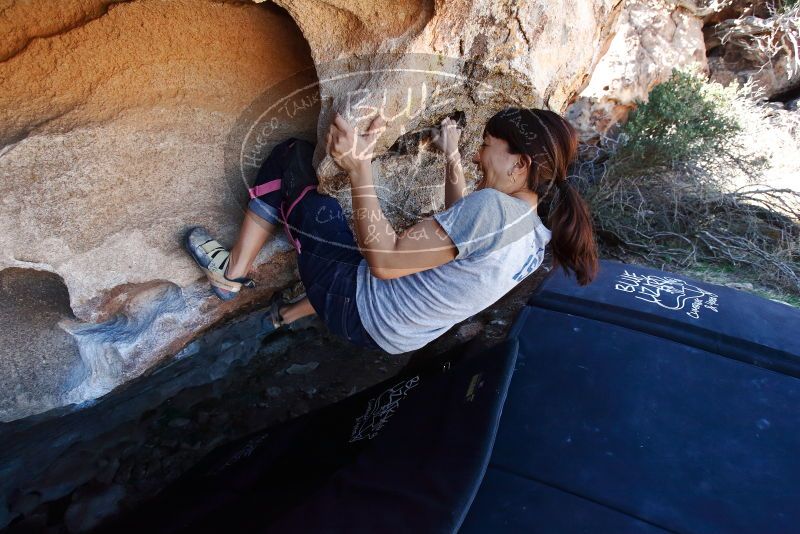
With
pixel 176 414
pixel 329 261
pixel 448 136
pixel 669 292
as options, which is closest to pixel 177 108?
pixel 329 261

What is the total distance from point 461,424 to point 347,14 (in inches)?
40.6

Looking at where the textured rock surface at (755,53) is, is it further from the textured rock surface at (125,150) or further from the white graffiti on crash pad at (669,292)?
the textured rock surface at (125,150)

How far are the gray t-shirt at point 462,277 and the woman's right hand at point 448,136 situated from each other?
45 centimetres

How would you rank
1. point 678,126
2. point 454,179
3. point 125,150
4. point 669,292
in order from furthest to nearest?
point 678,126
point 669,292
point 454,179
point 125,150

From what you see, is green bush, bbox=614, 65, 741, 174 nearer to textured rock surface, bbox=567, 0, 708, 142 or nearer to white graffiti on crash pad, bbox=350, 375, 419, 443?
textured rock surface, bbox=567, 0, 708, 142

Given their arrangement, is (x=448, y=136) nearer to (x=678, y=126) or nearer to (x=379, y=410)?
(x=379, y=410)

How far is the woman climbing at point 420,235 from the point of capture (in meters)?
1.15

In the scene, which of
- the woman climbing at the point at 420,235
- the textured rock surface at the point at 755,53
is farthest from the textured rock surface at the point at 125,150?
the textured rock surface at the point at 755,53

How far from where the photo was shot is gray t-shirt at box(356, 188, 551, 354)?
1.14 metres

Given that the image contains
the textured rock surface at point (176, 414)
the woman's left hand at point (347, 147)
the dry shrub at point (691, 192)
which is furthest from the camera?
the dry shrub at point (691, 192)

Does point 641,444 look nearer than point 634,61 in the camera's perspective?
Yes

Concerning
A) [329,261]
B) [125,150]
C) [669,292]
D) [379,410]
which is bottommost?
[379,410]

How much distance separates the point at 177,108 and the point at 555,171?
42.0 inches

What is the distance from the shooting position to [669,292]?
1754 millimetres
